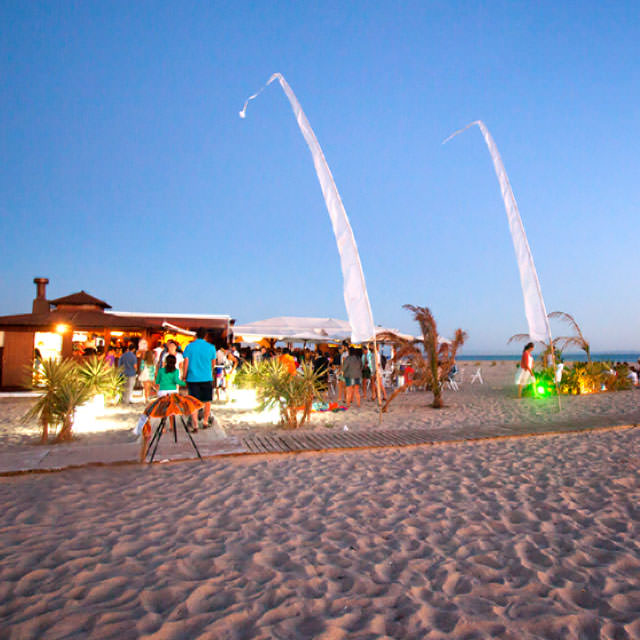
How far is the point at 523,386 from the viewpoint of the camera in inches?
500

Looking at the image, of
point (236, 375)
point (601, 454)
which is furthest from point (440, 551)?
point (236, 375)

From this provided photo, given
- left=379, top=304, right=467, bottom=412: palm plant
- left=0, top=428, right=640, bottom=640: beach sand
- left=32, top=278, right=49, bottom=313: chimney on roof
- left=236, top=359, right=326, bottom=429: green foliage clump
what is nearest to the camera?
left=0, top=428, right=640, bottom=640: beach sand

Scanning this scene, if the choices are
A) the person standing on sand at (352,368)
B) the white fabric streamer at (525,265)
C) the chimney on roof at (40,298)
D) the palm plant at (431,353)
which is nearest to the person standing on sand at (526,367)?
the palm plant at (431,353)

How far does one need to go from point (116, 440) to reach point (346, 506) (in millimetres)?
4132

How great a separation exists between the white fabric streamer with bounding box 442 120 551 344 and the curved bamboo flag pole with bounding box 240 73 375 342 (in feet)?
10.8

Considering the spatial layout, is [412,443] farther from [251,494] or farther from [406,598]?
[406,598]

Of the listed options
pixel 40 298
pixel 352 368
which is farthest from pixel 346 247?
pixel 40 298

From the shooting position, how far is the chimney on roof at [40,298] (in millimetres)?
15750

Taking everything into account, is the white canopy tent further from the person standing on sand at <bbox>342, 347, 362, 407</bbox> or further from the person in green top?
the person in green top

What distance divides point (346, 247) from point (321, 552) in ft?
19.3

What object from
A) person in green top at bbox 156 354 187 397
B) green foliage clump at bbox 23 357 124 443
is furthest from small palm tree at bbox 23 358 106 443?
person in green top at bbox 156 354 187 397

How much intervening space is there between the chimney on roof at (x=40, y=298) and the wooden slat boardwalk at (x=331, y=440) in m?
12.8

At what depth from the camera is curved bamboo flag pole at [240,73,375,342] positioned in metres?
7.77

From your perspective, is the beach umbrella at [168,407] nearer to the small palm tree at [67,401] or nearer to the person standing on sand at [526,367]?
the small palm tree at [67,401]
